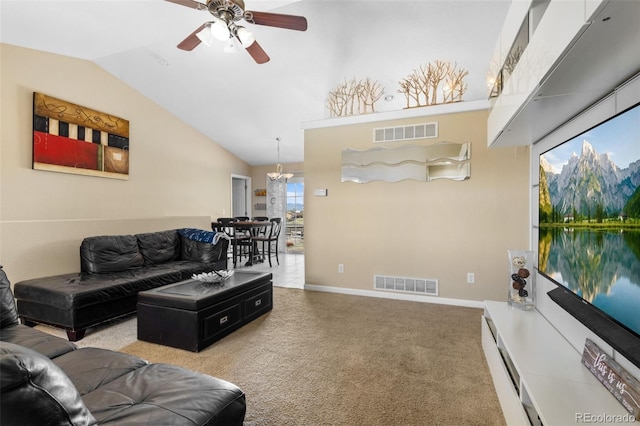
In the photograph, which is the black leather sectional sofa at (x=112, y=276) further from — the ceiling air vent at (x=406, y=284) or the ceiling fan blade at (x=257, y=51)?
the ceiling fan blade at (x=257, y=51)

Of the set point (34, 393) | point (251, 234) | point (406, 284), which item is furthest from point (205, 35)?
point (251, 234)

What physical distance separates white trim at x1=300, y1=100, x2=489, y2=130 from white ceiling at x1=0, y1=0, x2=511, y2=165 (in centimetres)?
79

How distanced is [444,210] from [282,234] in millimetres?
5654

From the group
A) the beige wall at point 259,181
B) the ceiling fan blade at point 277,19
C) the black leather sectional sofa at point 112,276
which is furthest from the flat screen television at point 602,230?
the beige wall at point 259,181

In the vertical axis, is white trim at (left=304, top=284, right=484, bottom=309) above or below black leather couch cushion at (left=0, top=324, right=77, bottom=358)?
below

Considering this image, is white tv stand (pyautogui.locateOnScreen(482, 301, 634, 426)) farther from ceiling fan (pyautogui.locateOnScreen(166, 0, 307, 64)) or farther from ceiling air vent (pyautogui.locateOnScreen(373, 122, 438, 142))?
ceiling fan (pyautogui.locateOnScreen(166, 0, 307, 64))

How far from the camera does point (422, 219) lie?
3771mm

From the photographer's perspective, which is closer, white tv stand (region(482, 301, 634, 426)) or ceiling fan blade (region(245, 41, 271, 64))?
white tv stand (region(482, 301, 634, 426))

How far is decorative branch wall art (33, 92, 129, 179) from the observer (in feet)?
12.6

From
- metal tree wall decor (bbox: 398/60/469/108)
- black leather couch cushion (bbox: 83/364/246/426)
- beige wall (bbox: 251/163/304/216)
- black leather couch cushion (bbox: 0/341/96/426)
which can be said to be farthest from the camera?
beige wall (bbox: 251/163/304/216)


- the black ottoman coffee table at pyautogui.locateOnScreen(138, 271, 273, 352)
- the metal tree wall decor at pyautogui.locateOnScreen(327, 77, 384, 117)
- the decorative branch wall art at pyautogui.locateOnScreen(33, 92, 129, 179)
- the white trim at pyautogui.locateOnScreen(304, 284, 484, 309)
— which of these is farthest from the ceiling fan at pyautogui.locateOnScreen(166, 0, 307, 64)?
the white trim at pyautogui.locateOnScreen(304, 284, 484, 309)

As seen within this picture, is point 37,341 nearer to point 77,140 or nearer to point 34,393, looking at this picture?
point 34,393

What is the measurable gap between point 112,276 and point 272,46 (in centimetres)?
348

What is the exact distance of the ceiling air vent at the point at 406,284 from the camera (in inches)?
146
